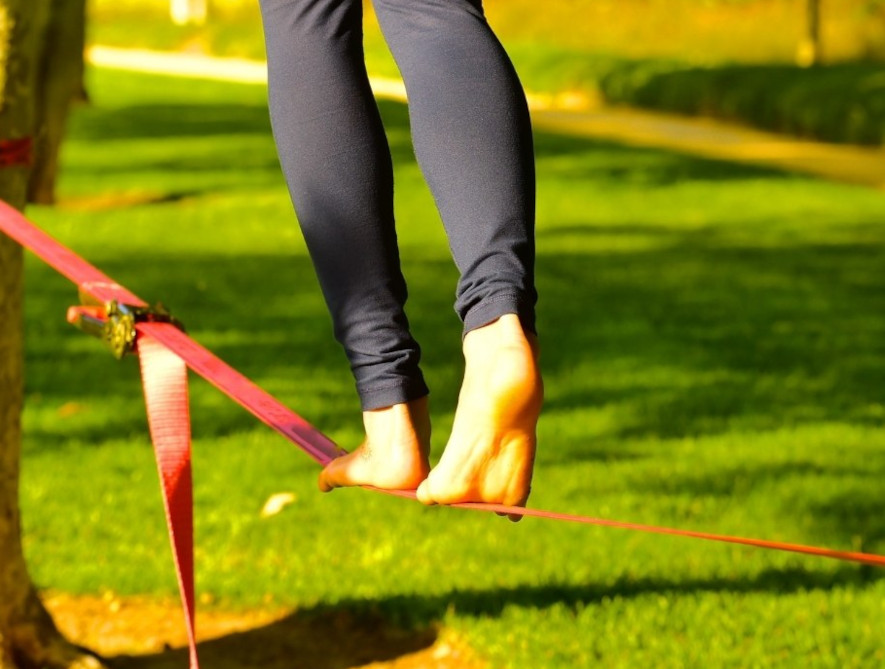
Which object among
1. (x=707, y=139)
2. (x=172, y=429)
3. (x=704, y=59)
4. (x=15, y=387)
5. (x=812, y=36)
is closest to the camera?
(x=172, y=429)

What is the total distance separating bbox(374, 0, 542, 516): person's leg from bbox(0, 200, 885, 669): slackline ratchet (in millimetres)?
178

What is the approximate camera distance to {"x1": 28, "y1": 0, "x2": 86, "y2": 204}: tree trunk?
1077 cm

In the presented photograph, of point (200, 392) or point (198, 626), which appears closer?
point (198, 626)

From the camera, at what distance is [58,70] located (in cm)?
1097

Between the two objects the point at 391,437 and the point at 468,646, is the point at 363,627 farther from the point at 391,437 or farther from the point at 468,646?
the point at 391,437

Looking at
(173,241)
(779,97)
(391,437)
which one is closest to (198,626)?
(391,437)

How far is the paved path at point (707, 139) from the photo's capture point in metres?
15.7

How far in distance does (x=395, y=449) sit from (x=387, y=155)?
0.42m

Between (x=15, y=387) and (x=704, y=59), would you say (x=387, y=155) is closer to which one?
(x=15, y=387)

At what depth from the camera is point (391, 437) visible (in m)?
2.37

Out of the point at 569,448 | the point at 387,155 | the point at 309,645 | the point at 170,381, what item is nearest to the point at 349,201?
the point at 387,155

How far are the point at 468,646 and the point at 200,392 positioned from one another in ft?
9.03

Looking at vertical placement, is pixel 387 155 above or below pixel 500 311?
above

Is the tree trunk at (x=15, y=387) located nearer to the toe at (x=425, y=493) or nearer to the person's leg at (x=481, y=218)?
the person's leg at (x=481, y=218)
